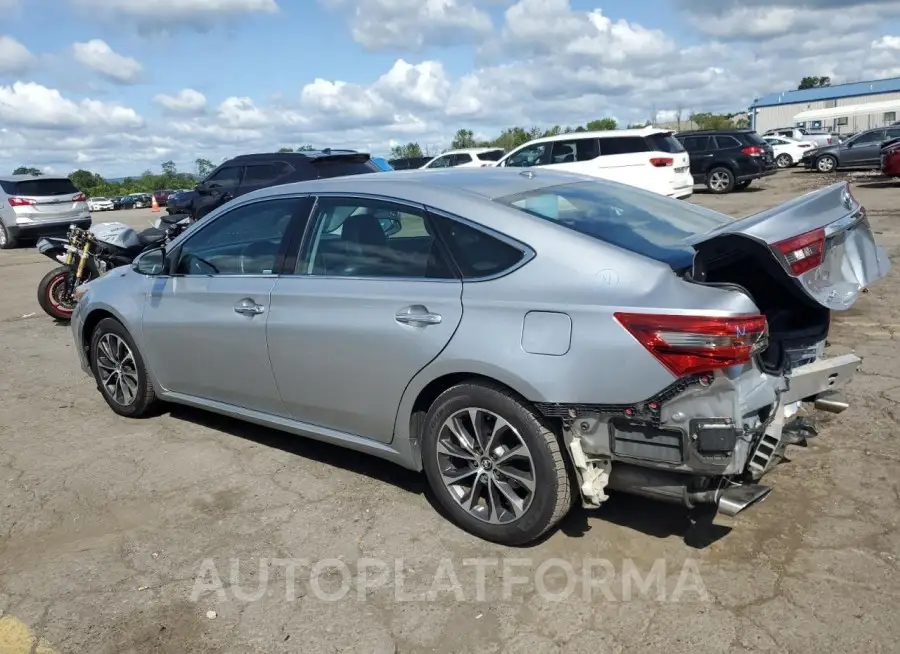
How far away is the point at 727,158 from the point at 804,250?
67.7ft

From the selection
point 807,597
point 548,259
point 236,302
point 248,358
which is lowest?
point 807,597

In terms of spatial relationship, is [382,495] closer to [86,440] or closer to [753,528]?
[753,528]

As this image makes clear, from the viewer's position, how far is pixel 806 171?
98.2ft

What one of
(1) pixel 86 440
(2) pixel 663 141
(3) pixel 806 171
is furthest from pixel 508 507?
(3) pixel 806 171

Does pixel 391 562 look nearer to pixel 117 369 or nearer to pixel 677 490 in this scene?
pixel 677 490

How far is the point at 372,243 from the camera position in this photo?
381cm

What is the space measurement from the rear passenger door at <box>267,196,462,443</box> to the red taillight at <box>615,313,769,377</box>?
0.86 meters

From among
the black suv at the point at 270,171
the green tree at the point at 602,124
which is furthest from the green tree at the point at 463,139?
the black suv at the point at 270,171

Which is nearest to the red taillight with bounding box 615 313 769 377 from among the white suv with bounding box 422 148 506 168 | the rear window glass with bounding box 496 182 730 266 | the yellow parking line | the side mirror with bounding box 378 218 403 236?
the rear window glass with bounding box 496 182 730 266

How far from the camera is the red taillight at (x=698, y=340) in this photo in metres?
2.79

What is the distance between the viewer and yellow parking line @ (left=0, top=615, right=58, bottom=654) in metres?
2.91

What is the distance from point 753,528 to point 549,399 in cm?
122

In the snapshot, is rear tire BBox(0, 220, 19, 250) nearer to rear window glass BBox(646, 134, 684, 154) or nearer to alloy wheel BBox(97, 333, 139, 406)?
rear window glass BBox(646, 134, 684, 154)

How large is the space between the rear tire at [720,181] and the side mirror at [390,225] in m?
20.5
